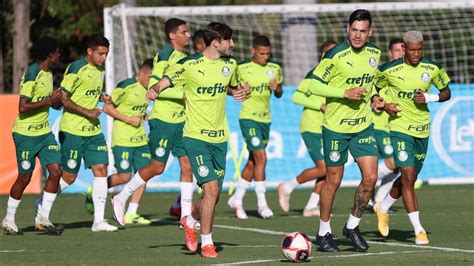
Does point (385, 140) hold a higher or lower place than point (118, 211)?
higher

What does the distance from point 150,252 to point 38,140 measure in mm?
2950

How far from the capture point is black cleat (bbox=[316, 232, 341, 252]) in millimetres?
12570

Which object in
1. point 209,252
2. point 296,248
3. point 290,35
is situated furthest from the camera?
point 290,35

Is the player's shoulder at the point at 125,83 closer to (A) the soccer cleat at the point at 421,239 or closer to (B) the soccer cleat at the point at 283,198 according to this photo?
(B) the soccer cleat at the point at 283,198

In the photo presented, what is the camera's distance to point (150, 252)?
1264cm

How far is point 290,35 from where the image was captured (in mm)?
25000

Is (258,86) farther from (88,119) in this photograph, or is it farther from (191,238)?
(191,238)

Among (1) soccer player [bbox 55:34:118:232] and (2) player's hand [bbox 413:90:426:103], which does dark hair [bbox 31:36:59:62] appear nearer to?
(1) soccer player [bbox 55:34:118:232]

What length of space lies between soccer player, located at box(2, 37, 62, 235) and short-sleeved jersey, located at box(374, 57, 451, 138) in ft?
13.1

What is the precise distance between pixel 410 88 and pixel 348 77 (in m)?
1.17

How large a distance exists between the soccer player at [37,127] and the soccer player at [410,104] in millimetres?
3953

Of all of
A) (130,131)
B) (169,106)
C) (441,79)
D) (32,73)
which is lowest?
(130,131)

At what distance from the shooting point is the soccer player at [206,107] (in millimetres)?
12203

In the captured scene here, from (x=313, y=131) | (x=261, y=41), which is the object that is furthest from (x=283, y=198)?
(x=261, y=41)
